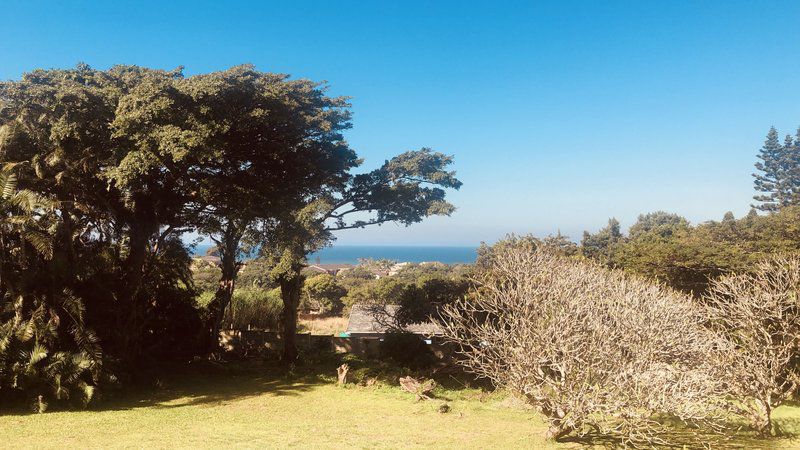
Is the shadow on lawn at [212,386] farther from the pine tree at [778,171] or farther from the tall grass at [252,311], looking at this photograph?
the pine tree at [778,171]

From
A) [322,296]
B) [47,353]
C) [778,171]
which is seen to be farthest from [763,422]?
[778,171]

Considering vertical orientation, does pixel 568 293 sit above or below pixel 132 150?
below

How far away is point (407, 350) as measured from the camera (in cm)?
2103

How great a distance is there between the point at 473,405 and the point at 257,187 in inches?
417

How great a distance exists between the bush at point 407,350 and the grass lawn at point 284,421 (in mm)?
4054

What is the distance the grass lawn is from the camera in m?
10.0

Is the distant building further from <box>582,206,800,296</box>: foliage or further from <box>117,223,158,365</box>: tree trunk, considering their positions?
<box>117,223,158,365</box>: tree trunk

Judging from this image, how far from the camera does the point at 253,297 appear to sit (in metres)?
28.3

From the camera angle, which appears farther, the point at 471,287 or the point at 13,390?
the point at 471,287

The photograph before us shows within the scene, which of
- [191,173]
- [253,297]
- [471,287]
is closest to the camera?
[191,173]

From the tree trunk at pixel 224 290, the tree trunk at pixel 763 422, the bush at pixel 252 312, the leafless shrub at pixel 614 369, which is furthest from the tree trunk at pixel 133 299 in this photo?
the tree trunk at pixel 763 422

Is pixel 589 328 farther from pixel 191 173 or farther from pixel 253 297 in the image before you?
pixel 253 297

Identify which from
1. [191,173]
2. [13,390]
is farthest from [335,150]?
[13,390]

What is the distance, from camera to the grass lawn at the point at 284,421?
10.0 metres
